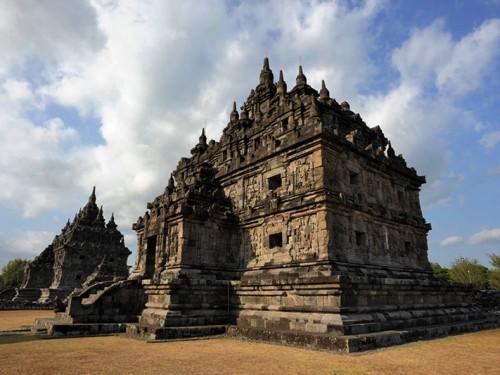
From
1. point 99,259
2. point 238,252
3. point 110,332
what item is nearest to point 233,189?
point 238,252

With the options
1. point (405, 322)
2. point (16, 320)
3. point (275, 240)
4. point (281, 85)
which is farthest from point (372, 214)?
point (16, 320)

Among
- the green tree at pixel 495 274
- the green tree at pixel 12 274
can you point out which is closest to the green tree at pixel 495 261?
the green tree at pixel 495 274

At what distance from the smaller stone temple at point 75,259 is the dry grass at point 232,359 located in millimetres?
32390

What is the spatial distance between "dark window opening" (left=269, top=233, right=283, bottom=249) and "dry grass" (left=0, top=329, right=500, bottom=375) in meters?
5.61

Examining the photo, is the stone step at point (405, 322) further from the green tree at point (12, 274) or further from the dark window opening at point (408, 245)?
the green tree at point (12, 274)

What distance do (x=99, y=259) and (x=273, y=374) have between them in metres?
43.7

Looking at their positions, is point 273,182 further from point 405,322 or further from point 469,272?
point 469,272

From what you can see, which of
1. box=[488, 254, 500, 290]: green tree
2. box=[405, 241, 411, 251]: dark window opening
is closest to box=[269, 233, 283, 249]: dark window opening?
box=[405, 241, 411, 251]: dark window opening

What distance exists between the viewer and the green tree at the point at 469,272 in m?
58.0

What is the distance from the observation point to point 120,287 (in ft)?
58.4

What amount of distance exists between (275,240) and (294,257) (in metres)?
2.05

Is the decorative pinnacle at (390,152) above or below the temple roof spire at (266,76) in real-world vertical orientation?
below

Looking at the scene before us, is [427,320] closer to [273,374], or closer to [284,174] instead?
[284,174]

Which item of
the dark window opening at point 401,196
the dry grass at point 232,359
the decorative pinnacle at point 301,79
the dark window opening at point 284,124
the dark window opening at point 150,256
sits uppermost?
the decorative pinnacle at point 301,79
